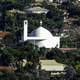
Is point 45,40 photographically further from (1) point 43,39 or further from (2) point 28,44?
(2) point 28,44

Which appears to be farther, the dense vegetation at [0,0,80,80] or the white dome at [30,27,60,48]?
the white dome at [30,27,60,48]

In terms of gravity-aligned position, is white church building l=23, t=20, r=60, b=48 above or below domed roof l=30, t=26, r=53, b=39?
below

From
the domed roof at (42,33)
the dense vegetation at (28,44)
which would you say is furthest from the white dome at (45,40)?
the dense vegetation at (28,44)

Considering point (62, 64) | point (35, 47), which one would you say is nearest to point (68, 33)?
point (35, 47)

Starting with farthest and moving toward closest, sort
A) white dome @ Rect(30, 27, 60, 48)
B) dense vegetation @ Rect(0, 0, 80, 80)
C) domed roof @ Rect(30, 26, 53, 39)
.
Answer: domed roof @ Rect(30, 26, 53, 39), white dome @ Rect(30, 27, 60, 48), dense vegetation @ Rect(0, 0, 80, 80)

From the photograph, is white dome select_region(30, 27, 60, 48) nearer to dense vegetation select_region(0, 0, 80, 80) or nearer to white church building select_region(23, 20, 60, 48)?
white church building select_region(23, 20, 60, 48)

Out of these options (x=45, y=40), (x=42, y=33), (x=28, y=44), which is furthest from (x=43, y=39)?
(x=28, y=44)

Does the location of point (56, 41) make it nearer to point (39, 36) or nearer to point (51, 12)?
point (39, 36)

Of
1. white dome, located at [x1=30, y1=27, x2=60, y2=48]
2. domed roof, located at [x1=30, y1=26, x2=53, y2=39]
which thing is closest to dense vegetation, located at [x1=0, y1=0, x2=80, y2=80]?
white dome, located at [x1=30, y1=27, x2=60, y2=48]

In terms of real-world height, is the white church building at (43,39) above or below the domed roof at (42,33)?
below

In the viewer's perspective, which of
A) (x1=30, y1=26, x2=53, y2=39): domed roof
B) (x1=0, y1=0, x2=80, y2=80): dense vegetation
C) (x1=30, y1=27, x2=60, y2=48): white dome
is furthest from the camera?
(x1=30, y1=26, x2=53, y2=39): domed roof

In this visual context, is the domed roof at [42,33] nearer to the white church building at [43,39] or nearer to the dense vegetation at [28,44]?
the white church building at [43,39]

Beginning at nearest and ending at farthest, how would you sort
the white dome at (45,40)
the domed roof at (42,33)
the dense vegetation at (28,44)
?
the dense vegetation at (28,44)
the white dome at (45,40)
the domed roof at (42,33)

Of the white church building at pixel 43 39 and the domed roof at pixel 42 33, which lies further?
the domed roof at pixel 42 33
